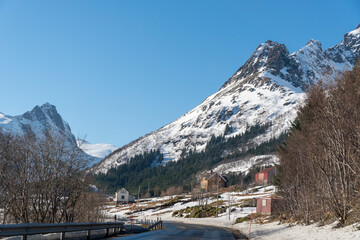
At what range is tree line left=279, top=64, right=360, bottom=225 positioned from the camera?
2520cm

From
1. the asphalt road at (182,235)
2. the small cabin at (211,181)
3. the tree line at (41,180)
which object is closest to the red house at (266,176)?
the small cabin at (211,181)

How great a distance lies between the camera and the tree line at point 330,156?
82.7 feet

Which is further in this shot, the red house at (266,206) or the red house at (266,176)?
the red house at (266,176)

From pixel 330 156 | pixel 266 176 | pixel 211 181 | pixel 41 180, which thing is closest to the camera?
pixel 41 180

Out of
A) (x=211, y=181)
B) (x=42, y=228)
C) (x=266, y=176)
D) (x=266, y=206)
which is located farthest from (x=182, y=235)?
(x=211, y=181)

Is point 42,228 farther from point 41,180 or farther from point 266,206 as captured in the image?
point 266,206

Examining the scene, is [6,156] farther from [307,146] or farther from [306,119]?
[306,119]

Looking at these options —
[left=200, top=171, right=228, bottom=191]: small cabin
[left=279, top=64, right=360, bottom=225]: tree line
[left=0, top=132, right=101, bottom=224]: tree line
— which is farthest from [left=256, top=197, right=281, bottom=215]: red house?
[left=200, top=171, right=228, bottom=191]: small cabin

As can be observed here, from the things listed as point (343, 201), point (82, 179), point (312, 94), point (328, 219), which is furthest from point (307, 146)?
point (82, 179)

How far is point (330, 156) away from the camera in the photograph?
27.5 meters

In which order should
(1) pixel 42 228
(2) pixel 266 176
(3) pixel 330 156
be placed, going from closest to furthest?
1. (1) pixel 42 228
2. (3) pixel 330 156
3. (2) pixel 266 176

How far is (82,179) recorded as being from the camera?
1069 inches

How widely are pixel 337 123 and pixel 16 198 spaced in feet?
74.7

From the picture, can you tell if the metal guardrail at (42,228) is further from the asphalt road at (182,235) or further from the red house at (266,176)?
the red house at (266,176)
